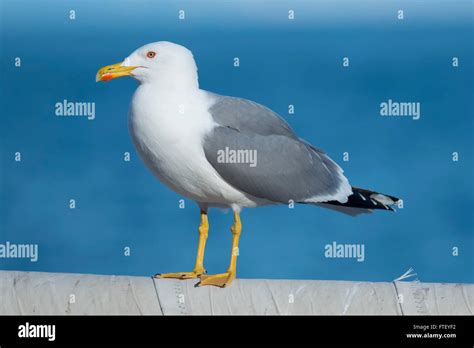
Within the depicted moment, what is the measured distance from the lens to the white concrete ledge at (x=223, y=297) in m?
5.73

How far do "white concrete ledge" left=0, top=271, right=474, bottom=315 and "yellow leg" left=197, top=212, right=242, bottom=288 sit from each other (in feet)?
0.56

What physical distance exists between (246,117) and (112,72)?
982mm

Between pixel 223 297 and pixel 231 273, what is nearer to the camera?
pixel 223 297

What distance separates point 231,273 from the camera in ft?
20.9

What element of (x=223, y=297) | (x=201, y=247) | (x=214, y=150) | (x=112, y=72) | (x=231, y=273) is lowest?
(x=223, y=297)

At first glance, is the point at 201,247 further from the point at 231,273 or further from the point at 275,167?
the point at 275,167

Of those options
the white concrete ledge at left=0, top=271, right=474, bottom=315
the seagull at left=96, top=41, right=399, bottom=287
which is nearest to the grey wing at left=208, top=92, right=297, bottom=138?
the seagull at left=96, top=41, right=399, bottom=287

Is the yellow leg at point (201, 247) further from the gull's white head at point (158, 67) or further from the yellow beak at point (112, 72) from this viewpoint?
Result: the yellow beak at point (112, 72)

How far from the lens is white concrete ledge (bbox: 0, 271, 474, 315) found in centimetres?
573

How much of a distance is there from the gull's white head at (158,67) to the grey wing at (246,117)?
0.24 meters

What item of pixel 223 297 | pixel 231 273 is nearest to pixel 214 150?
pixel 231 273

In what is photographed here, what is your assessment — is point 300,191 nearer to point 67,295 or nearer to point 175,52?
point 175,52

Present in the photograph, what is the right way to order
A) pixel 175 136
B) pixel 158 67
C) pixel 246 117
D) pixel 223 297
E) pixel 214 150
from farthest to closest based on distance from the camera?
pixel 246 117 < pixel 158 67 < pixel 214 150 < pixel 175 136 < pixel 223 297
